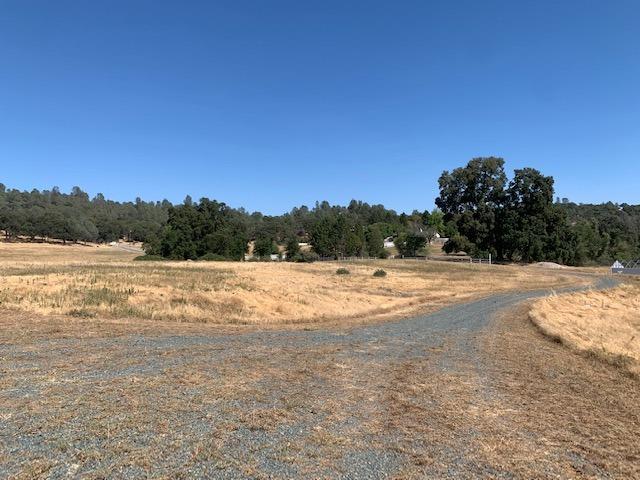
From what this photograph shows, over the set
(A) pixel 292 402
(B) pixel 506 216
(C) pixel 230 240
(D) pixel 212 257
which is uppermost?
(B) pixel 506 216

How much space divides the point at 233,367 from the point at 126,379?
7.50 ft

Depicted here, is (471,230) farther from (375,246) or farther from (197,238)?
(197,238)

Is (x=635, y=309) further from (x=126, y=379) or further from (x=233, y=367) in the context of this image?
(x=126, y=379)

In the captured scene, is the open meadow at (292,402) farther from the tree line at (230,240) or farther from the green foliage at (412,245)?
the green foliage at (412,245)

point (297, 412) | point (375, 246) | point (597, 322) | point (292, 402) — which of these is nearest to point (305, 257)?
point (375, 246)

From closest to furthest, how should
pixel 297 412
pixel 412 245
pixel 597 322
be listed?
1. pixel 297 412
2. pixel 597 322
3. pixel 412 245

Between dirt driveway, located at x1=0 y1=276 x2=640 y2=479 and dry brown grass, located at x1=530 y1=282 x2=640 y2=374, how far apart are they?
5.03 metres

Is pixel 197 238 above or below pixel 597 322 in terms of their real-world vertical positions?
above

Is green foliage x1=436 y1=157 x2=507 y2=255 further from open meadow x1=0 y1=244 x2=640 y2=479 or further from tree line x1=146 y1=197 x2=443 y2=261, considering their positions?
open meadow x1=0 y1=244 x2=640 y2=479

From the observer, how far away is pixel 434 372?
10.8 m

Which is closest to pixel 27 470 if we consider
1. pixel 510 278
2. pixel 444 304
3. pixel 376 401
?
pixel 376 401

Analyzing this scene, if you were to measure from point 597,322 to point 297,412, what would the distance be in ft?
91.8

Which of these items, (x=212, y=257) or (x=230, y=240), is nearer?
(x=212, y=257)

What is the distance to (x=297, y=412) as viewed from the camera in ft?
24.2
